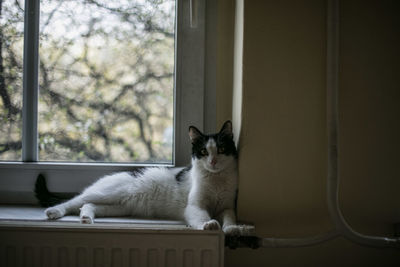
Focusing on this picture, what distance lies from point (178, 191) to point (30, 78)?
945 mm

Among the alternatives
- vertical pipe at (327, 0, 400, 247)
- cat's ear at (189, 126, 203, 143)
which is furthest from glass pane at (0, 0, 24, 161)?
vertical pipe at (327, 0, 400, 247)

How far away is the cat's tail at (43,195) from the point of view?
1.50 metres

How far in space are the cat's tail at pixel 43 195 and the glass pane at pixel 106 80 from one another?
141 millimetres

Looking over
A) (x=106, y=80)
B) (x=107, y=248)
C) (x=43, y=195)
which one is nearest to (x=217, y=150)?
(x=107, y=248)

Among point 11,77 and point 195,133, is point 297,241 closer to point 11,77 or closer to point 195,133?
point 195,133

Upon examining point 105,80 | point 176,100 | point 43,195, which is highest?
point 105,80

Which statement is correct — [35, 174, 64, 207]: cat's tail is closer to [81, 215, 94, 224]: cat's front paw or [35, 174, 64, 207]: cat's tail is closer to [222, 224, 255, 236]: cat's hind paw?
[81, 215, 94, 224]: cat's front paw

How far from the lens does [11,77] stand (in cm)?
159

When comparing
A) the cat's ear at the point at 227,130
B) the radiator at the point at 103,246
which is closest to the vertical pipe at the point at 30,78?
the radiator at the point at 103,246

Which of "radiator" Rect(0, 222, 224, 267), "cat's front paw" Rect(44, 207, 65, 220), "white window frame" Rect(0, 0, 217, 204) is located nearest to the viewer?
"radiator" Rect(0, 222, 224, 267)

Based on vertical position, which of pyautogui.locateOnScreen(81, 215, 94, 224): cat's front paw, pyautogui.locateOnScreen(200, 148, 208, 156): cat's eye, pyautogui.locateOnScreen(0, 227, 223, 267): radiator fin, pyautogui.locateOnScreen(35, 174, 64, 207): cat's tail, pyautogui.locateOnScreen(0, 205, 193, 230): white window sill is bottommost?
pyautogui.locateOnScreen(0, 227, 223, 267): radiator fin

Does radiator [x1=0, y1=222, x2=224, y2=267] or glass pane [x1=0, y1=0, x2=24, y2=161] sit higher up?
glass pane [x1=0, y1=0, x2=24, y2=161]

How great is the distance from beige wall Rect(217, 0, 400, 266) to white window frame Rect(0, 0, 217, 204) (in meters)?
0.38

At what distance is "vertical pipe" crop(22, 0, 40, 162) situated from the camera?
5.07 feet
